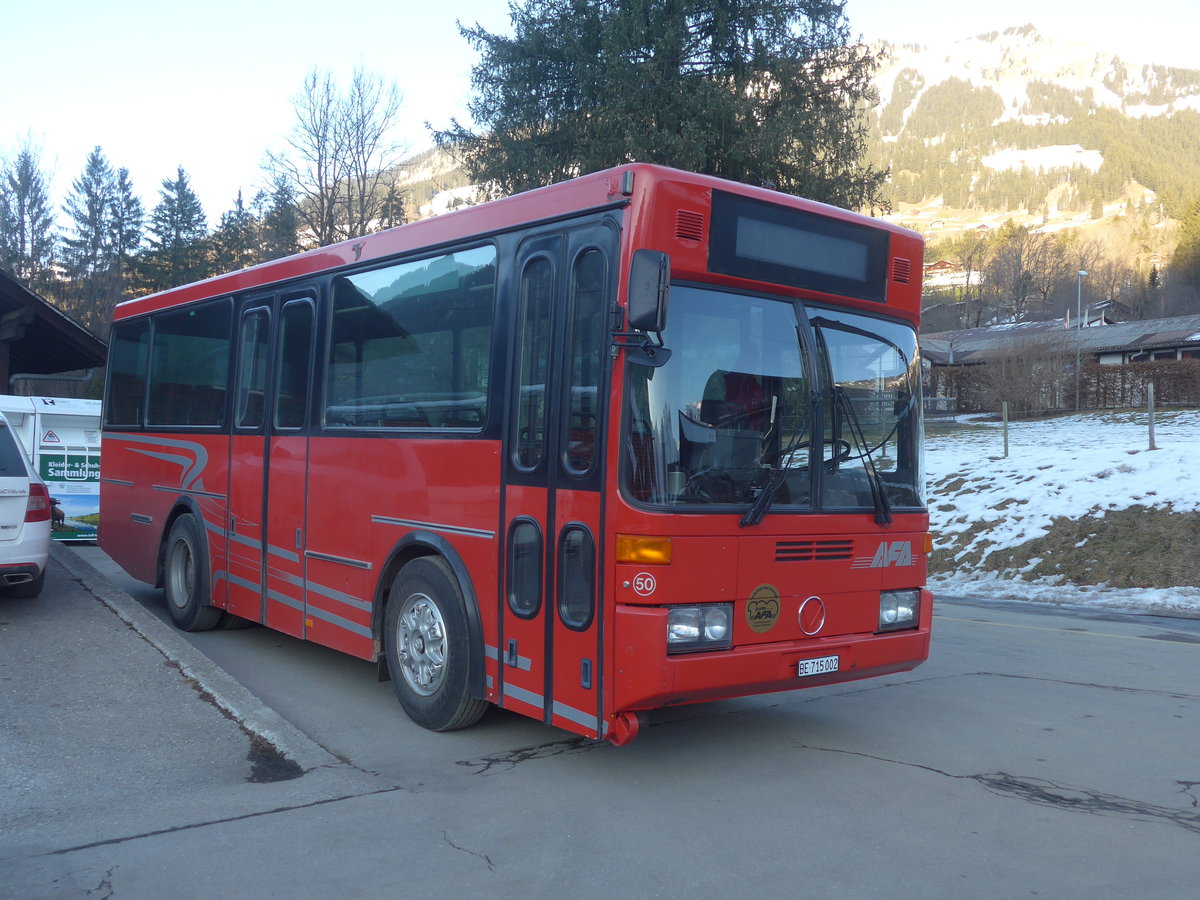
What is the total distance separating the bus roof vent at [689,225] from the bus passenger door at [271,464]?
3.77m

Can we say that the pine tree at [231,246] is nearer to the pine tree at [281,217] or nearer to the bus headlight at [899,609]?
the pine tree at [281,217]

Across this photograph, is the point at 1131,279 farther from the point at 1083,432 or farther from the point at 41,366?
the point at 41,366

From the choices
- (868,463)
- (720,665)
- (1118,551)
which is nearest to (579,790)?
(720,665)

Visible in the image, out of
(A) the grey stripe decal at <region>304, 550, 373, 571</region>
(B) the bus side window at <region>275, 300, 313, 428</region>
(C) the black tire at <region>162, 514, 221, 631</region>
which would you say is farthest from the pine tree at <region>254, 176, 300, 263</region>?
(A) the grey stripe decal at <region>304, 550, 373, 571</region>

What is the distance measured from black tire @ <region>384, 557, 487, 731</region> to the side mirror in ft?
6.95

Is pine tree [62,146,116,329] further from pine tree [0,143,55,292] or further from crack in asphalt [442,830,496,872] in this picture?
crack in asphalt [442,830,496,872]

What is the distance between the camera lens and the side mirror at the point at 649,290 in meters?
5.08

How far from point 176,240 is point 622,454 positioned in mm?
65889

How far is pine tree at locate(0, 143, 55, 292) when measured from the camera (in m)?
54.9

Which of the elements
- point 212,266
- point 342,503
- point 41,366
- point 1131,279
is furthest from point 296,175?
point 1131,279

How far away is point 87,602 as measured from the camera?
10055mm

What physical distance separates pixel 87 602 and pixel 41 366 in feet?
45.4

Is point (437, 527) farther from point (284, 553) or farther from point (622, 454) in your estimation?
point (284, 553)

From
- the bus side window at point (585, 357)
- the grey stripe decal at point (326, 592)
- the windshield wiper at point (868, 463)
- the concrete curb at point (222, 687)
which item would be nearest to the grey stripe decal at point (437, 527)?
the grey stripe decal at point (326, 592)
